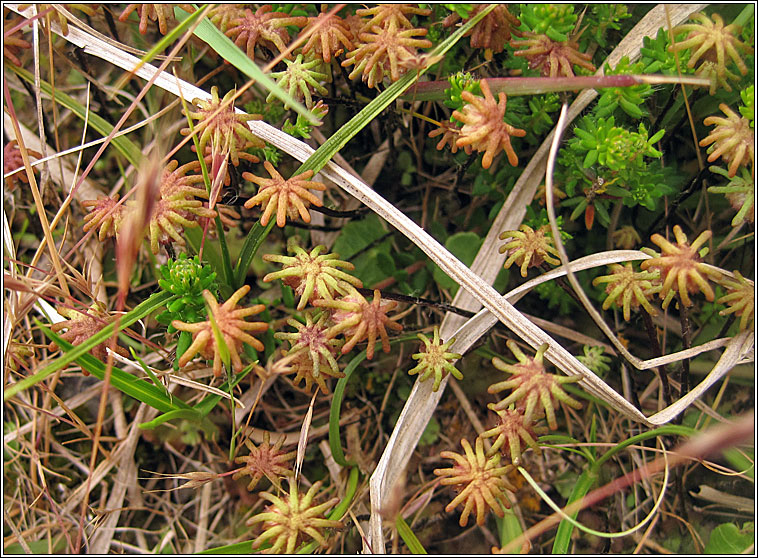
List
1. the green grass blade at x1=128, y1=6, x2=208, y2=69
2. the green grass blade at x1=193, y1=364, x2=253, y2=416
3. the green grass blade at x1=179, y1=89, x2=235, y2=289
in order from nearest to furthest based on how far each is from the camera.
A: 1. the green grass blade at x1=128, y1=6, x2=208, y2=69
2. the green grass blade at x1=179, y1=89, x2=235, y2=289
3. the green grass blade at x1=193, y1=364, x2=253, y2=416

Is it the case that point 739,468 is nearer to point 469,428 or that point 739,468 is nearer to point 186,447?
point 469,428

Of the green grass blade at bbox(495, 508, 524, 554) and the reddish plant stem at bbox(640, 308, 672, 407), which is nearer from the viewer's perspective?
the reddish plant stem at bbox(640, 308, 672, 407)

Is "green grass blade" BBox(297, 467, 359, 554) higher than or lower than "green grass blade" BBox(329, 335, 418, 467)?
lower

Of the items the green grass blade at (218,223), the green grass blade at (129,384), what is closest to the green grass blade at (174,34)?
the green grass blade at (218,223)

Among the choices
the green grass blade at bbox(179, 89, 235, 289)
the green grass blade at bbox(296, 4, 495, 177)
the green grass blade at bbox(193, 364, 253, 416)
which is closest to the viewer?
the green grass blade at bbox(179, 89, 235, 289)

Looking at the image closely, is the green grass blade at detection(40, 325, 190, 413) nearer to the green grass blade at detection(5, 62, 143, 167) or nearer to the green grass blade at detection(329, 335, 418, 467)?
the green grass blade at detection(329, 335, 418, 467)

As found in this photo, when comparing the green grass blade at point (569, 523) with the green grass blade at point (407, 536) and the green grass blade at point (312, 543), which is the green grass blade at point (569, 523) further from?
A: the green grass blade at point (312, 543)

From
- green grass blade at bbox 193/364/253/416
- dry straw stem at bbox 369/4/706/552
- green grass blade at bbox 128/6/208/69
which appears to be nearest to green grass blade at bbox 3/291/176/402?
green grass blade at bbox 193/364/253/416

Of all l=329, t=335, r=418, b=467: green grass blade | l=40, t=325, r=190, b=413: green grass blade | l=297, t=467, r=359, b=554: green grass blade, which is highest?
l=40, t=325, r=190, b=413: green grass blade
